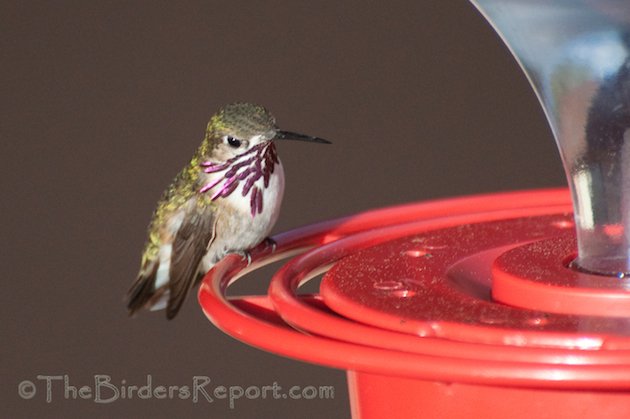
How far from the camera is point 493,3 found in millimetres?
1185

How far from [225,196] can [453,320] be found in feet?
3.63

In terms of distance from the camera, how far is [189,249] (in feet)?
6.95

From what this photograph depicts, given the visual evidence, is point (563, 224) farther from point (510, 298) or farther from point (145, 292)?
point (145, 292)

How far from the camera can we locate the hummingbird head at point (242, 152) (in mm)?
2141

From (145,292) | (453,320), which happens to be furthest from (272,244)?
(145,292)

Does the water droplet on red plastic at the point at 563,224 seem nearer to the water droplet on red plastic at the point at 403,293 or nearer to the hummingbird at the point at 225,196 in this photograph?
the water droplet on red plastic at the point at 403,293

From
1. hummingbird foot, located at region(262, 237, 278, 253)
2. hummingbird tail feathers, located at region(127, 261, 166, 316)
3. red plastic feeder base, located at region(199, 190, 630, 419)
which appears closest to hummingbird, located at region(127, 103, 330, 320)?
hummingbird tail feathers, located at region(127, 261, 166, 316)

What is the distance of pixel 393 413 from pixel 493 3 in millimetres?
402

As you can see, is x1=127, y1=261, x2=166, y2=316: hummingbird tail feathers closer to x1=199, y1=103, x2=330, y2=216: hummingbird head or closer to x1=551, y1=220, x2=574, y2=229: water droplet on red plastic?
x1=199, y1=103, x2=330, y2=216: hummingbird head

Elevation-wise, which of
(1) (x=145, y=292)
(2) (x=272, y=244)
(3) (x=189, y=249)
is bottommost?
(1) (x=145, y=292)

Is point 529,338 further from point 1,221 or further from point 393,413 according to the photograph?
point 1,221

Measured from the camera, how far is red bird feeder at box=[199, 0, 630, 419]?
97cm

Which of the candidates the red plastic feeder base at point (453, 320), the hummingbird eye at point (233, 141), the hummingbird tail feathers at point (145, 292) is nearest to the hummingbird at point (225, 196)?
the hummingbird eye at point (233, 141)

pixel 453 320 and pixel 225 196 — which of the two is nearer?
pixel 453 320
